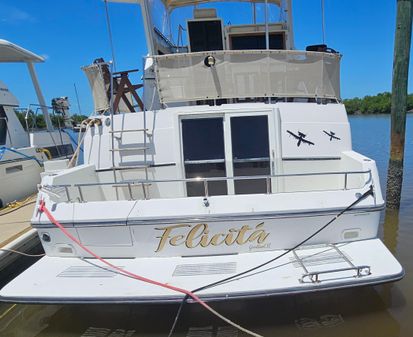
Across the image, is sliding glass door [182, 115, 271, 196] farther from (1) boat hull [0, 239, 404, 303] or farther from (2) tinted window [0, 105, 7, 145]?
(2) tinted window [0, 105, 7, 145]

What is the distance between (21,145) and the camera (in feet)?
34.1

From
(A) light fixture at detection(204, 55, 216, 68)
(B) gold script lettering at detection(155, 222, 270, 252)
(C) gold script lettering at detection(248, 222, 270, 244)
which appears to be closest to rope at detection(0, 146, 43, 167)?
(A) light fixture at detection(204, 55, 216, 68)

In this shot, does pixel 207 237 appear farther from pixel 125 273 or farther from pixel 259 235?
pixel 125 273

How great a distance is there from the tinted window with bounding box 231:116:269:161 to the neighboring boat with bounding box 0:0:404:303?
0.6 inches

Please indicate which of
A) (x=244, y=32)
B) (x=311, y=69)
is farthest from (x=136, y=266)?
(x=244, y=32)

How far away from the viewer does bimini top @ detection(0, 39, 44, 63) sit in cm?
956

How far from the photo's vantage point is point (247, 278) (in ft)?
11.0

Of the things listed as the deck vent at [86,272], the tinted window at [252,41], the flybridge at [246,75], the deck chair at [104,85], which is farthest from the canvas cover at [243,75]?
the deck vent at [86,272]

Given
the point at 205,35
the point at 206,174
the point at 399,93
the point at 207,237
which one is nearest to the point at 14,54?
the point at 205,35

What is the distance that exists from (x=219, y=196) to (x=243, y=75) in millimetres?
2102

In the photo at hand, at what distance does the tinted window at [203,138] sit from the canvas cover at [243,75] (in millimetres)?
512

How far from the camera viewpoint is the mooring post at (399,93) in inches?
266

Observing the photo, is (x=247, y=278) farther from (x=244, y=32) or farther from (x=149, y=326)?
(x=244, y=32)

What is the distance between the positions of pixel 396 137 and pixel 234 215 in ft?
18.0
